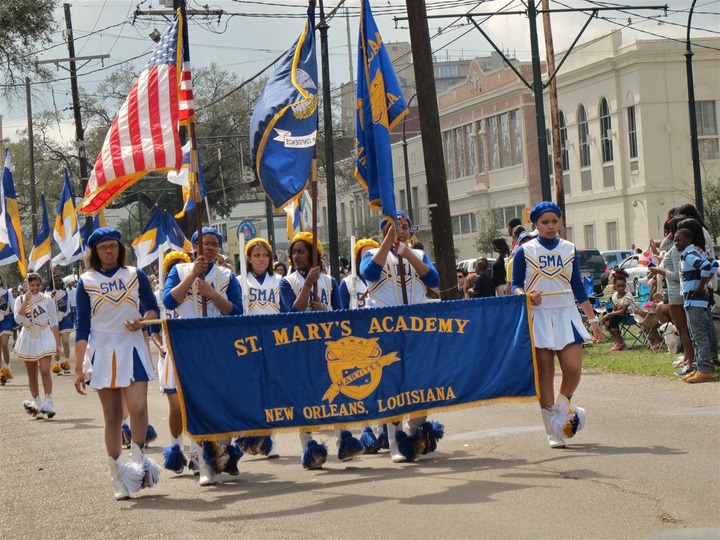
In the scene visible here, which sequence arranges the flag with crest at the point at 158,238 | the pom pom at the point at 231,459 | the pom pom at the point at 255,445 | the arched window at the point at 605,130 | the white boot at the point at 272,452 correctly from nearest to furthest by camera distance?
the pom pom at the point at 231,459 < the pom pom at the point at 255,445 < the white boot at the point at 272,452 < the flag with crest at the point at 158,238 < the arched window at the point at 605,130

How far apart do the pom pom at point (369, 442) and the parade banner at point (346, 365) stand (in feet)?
2.91

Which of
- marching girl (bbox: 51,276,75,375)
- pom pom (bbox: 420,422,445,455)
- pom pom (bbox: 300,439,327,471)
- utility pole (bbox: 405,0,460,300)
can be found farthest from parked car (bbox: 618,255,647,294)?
pom pom (bbox: 300,439,327,471)

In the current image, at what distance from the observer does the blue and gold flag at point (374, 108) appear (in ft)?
34.1

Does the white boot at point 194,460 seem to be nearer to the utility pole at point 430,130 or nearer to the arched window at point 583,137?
the utility pole at point 430,130

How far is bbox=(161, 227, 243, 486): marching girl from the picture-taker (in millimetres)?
9641

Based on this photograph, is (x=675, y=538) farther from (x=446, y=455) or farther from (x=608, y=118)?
(x=608, y=118)

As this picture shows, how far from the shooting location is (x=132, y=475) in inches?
358

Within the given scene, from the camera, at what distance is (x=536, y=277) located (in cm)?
1023

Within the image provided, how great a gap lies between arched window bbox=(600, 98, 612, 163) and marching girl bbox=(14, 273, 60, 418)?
3959cm

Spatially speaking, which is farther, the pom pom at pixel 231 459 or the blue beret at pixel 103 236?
the pom pom at pixel 231 459

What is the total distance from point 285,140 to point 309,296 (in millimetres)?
1348

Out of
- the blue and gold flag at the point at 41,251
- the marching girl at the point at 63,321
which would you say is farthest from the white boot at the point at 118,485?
the marching girl at the point at 63,321

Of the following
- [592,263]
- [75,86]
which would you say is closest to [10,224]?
[592,263]

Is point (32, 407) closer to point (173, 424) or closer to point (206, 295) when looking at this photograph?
point (173, 424)
